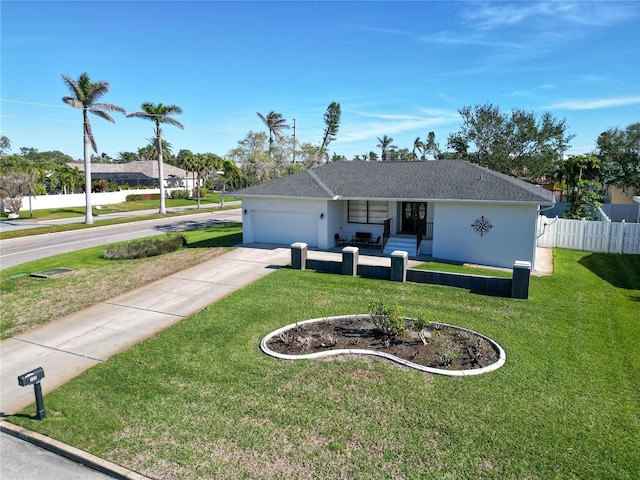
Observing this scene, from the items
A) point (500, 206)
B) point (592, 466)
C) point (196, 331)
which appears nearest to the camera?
point (592, 466)

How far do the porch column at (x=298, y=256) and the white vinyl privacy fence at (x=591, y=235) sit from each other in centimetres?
1286

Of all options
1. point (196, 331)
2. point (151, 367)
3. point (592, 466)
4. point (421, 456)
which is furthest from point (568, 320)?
point (151, 367)

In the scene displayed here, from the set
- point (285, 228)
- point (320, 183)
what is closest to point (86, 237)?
point (285, 228)

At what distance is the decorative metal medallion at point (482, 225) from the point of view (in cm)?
1744

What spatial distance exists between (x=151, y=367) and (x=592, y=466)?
7861 millimetres

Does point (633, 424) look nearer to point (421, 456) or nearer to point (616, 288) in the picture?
point (421, 456)

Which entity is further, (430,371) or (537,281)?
(537,281)

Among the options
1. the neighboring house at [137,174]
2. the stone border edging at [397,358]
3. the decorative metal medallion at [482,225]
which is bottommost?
the stone border edging at [397,358]

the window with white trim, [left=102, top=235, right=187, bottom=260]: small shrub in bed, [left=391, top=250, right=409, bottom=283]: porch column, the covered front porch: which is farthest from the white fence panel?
[left=102, top=235, right=187, bottom=260]: small shrub in bed

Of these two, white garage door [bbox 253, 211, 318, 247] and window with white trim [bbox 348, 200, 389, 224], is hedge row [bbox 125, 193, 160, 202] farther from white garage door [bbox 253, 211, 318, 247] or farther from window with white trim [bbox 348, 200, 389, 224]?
window with white trim [bbox 348, 200, 389, 224]

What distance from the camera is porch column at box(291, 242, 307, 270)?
53.8 ft

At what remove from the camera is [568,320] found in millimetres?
11195

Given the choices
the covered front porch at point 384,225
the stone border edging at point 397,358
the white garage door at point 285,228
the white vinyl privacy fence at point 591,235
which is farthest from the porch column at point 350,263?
the white vinyl privacy fence at point 591,235

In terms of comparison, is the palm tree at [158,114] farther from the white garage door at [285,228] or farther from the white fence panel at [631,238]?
the white fence panel at [631,238]
